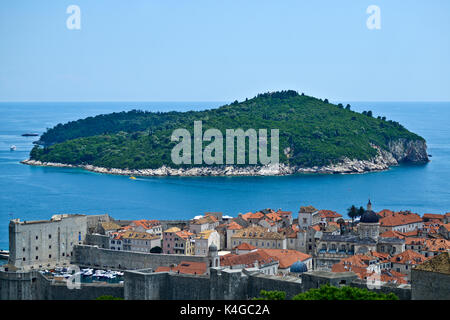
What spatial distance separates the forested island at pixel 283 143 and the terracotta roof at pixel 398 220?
4727cm

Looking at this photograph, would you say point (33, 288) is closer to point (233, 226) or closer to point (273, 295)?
point (273, 295)

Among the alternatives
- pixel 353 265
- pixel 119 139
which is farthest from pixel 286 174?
pixel 353 265

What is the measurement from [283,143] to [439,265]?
263ft

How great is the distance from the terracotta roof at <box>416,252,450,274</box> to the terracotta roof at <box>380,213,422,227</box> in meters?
20.5

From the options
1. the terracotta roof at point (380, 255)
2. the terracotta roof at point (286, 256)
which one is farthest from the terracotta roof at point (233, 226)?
the terracotta roof at point (380, 255)

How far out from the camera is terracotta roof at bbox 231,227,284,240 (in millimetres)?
41250

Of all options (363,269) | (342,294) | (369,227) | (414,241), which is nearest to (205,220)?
(369,227)

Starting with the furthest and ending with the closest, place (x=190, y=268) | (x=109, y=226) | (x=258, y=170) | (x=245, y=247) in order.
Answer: (x=258, y=170) → (x=109, y=226) → (x=245, y=247) → (x=190, y=268)

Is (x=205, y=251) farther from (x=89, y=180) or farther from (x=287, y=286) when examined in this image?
(x=89, y=180)

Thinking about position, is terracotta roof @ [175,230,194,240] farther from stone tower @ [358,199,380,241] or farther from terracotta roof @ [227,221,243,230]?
stone tower @ [358,199,380,241]

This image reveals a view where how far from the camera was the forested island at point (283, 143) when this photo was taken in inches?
3898

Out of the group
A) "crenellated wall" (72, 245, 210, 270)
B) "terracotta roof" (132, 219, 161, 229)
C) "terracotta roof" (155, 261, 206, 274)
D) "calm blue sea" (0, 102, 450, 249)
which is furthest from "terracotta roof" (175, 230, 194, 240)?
"calm blue sea" (0, 102, 450, 249)

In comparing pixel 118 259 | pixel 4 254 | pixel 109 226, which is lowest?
pixel 4 254

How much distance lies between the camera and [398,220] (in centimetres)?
4600
